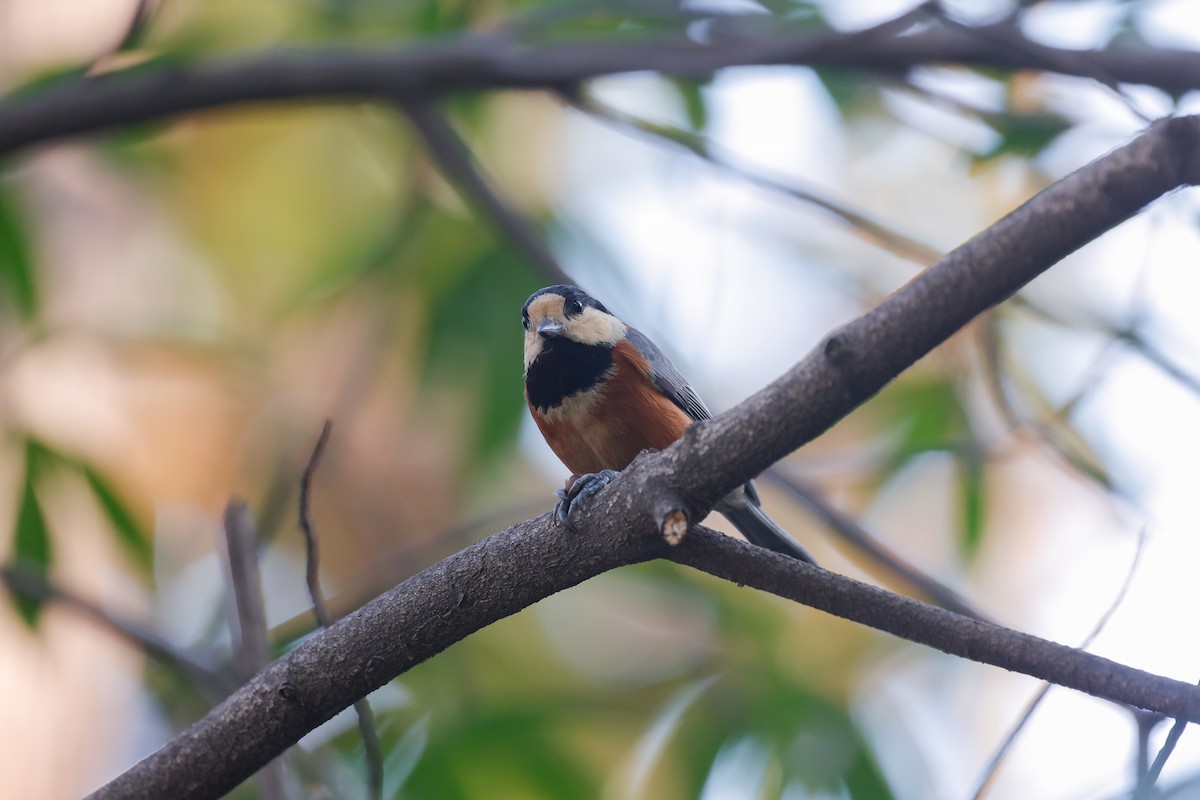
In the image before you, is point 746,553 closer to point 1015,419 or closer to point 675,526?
point 675,526

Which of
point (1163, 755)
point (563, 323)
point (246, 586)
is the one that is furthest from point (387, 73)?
point (1163, 755)

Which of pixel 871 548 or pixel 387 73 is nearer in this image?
pixel 871 548

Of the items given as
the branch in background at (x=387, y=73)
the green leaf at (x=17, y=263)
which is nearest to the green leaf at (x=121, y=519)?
the green leaf at (x=17, y=263)

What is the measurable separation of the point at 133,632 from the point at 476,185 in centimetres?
253

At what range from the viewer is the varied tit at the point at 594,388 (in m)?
4.25

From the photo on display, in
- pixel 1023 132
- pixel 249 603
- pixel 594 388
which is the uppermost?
pixel 1023 132

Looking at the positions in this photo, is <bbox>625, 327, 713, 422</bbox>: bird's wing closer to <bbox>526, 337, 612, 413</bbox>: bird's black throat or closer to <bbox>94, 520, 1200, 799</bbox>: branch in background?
<bbox>526, 337, 612, 413</bbox>: bird's black throat

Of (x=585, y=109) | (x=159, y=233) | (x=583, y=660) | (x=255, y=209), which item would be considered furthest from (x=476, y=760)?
(x=159, y=233)

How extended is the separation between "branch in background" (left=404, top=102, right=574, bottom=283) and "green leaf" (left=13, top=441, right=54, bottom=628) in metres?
2.45

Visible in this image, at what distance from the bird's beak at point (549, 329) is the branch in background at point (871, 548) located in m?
1.00

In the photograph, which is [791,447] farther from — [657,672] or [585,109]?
[657,672]

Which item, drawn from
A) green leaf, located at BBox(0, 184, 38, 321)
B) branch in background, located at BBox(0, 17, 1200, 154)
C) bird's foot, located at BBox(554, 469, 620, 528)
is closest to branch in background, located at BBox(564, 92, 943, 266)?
branch in background, located at BBox(0, 17, 1200, 154)

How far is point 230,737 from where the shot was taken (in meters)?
3.02

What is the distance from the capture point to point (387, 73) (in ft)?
18.0
